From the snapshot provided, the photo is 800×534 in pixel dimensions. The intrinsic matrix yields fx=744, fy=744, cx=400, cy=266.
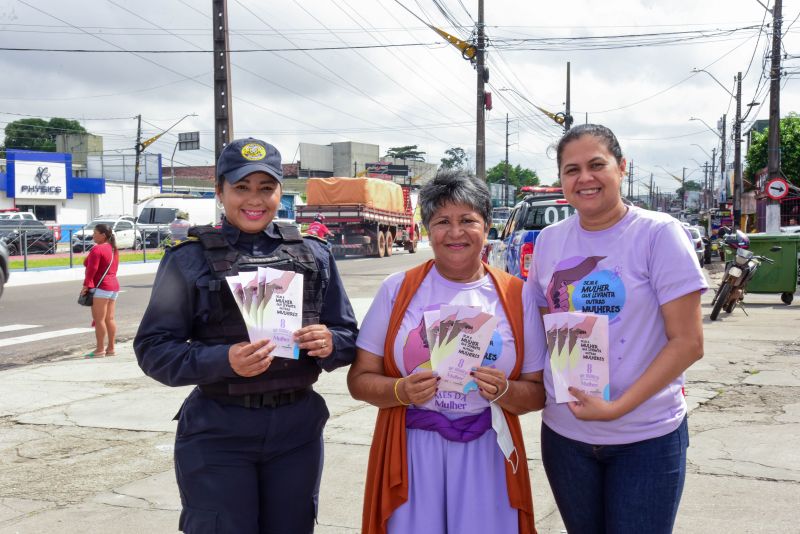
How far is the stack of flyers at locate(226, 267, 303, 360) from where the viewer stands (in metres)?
2.43

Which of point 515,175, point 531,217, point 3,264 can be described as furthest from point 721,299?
point 515,175

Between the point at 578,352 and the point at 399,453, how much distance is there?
2.30 feet

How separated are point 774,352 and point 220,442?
25.6 feet

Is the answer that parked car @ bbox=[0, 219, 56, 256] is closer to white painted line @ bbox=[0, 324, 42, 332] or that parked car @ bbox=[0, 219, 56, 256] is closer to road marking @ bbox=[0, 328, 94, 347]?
white painted line @ bbox=[0, 324, 42, 332]

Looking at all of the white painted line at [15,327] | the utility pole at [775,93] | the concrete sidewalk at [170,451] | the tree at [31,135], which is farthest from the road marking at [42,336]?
the tree at [31,135]

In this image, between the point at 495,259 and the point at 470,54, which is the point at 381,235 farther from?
the point at 495,259

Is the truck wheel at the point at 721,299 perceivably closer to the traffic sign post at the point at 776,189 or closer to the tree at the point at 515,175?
the traffic sign post at the point at 776,189

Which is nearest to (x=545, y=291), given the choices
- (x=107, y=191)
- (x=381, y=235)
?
(x=381, y=235)

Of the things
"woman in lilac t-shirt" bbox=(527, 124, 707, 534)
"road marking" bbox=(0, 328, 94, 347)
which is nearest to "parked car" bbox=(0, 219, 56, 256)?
"road marking" bbox=(0, 328, 94, 347)

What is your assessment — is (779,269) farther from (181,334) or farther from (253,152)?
(181,334)

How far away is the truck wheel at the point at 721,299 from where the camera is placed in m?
11.6

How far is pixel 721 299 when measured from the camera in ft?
38.3

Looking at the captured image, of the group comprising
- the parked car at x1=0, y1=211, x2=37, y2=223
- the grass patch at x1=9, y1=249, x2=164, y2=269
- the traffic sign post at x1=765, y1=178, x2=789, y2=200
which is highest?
the traffic sign post at x1=765, y1=178, x2=789, y2=200

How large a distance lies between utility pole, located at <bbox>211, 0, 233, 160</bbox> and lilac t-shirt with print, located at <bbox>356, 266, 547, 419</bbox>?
12870 millimetres
